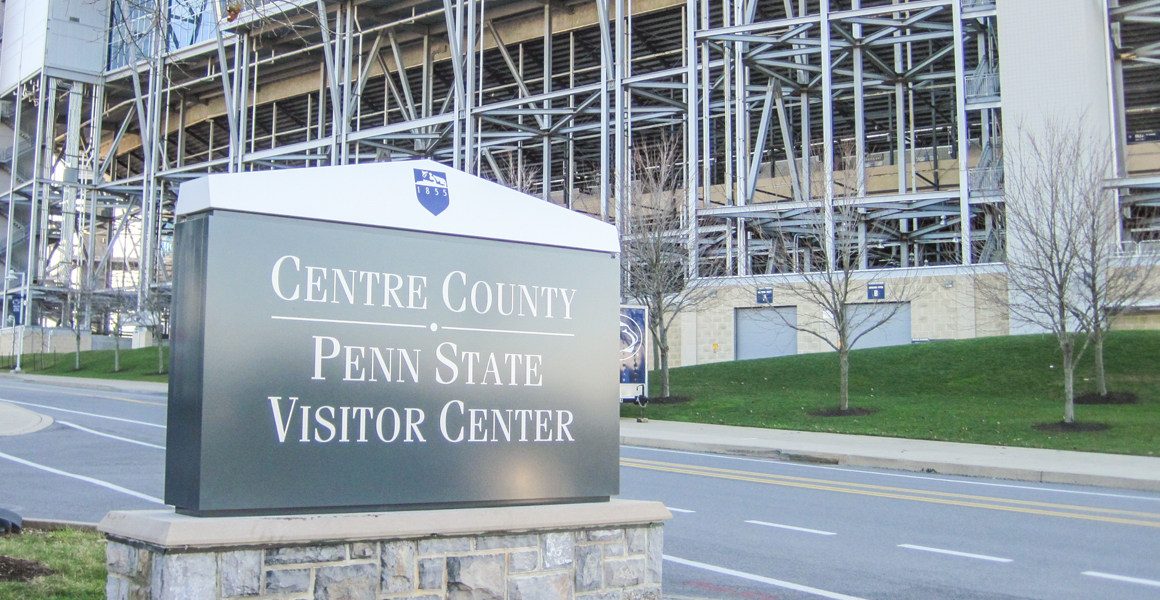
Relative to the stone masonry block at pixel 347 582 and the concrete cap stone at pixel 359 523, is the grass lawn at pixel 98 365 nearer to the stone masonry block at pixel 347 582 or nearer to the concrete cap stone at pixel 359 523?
the concrete cap stone at pixel 359 523

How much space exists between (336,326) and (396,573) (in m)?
→ 1.24

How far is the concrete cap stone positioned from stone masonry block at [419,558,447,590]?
0.13 m

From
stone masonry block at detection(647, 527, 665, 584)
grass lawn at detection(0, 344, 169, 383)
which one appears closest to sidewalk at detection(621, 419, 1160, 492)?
stone masonry block at detection(647, 527, 665, 584)

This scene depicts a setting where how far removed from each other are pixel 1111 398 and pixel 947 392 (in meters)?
3.55

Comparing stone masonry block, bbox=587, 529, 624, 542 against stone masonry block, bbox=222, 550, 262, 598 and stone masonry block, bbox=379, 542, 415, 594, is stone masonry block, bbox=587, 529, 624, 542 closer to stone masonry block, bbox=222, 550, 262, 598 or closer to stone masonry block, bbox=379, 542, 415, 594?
stone masonry block, bbox=379, 542, 415, 594

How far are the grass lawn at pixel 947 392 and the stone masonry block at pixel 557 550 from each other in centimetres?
1481

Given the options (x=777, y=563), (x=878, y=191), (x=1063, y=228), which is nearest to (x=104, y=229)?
(x=878, y=191)

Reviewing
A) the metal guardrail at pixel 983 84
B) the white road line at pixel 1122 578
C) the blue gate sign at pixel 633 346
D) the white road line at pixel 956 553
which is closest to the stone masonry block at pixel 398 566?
the white road line at pixel 956 553

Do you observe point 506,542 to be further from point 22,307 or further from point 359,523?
point 22,307

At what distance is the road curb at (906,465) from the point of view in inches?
553

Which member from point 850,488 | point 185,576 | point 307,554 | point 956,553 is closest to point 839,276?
point 850,488

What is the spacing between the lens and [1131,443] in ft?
57.2

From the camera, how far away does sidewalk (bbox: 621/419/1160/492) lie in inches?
572

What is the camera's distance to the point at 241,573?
14.6 ft
